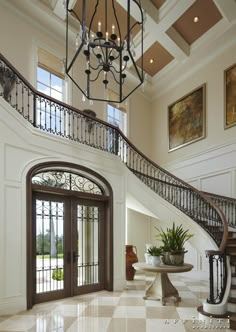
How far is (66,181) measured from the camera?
262 inches

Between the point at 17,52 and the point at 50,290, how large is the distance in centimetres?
590

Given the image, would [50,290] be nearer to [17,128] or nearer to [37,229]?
[37,229]

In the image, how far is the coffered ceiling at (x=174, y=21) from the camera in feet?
28.1

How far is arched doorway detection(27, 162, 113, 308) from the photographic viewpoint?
19.4 ft

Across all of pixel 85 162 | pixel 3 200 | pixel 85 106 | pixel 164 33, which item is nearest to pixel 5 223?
pixel 3 200

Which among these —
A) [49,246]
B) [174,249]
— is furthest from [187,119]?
[49,246]

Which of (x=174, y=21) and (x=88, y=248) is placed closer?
(x=88, y=248)

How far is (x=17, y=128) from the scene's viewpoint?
18.4 feet

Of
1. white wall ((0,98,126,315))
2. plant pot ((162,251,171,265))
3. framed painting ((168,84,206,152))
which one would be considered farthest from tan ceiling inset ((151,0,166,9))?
plant pot ((162,251,171,265))

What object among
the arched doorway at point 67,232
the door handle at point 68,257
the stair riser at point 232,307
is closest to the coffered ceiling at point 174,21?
the arched doorway at point 67,232

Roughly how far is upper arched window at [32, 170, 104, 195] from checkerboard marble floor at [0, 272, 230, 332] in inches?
87.0

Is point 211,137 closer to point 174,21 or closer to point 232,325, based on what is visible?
point 174,21

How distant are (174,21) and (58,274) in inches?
302

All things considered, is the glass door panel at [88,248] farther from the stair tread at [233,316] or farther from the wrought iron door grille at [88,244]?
the stair tread at [233,316]
